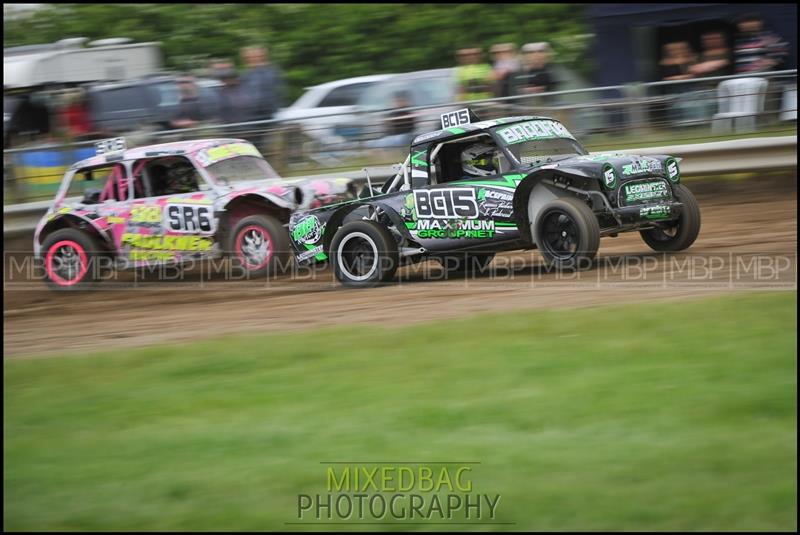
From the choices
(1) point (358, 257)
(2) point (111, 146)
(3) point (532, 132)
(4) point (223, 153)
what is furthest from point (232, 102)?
(3) point (532, 132)

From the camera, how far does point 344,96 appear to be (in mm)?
16812

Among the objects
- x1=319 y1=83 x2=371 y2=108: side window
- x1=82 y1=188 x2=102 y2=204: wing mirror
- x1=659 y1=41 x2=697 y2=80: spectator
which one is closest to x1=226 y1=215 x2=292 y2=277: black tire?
x1=82 y1=188 x2=102 y2=204: wing mirror

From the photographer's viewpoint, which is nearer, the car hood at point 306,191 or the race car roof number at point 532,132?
the race car roof number at point 532,132

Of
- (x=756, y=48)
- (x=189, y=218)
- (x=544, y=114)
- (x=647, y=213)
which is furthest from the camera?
(x=756, y=48)

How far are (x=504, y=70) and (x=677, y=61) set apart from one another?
2.28 m

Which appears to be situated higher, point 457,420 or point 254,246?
point 254,246

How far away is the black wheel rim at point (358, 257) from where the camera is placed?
36.4 feet

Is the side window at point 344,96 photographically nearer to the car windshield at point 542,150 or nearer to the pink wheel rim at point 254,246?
the pink wheel rim at point 254,246

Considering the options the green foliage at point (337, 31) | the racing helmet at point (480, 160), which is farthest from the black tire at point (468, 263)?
the green foliage at point (337, 31)

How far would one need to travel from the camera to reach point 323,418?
626cm

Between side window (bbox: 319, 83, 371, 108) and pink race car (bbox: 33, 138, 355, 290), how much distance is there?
11.6 feet

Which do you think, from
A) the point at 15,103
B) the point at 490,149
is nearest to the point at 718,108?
the point at 490,149

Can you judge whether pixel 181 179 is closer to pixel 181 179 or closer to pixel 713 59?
pixel 181 179

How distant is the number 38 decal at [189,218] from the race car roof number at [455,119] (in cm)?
313
